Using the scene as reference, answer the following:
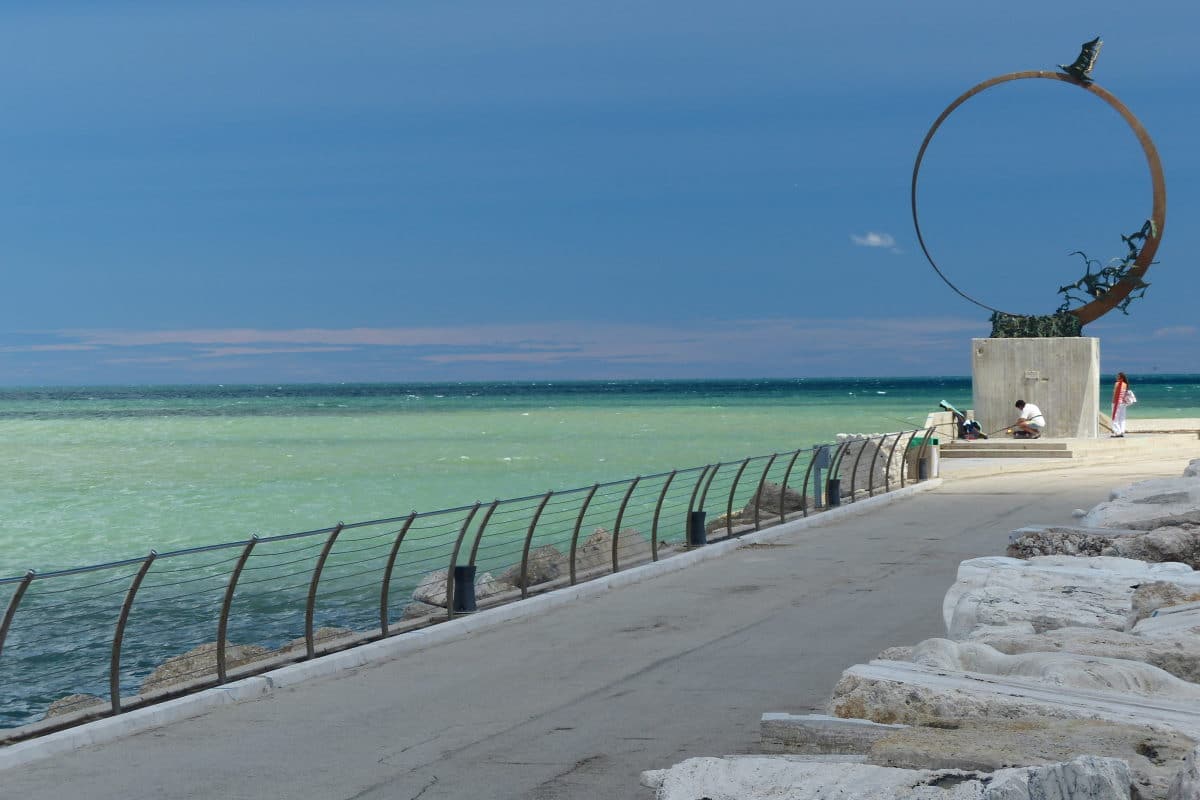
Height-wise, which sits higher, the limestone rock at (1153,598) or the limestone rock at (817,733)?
the limestone rock at (1153,598)

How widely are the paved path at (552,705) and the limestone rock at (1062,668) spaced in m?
0.88

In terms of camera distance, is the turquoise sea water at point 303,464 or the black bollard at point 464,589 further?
the turquoise sea water at point 303,464

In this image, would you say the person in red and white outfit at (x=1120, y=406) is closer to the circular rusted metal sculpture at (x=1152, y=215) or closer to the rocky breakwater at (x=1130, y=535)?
the circular rusted metal sculpture at (x=1152, y=215)

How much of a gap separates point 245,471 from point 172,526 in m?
18.4

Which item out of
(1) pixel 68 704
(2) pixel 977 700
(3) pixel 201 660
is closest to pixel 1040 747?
(2) pixel 977 700

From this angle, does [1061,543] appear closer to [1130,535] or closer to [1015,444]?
[1130,535]

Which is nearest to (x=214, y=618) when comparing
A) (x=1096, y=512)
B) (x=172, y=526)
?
(x=1096, y=512)

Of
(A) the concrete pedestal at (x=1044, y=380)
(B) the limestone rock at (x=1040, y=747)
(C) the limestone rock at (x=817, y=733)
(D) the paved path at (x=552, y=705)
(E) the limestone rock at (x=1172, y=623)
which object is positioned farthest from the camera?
(A) the concrete pedestal at (x=1044, y=380)

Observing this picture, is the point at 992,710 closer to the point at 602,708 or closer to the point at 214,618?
the point at 602,708

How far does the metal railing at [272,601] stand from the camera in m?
10.7

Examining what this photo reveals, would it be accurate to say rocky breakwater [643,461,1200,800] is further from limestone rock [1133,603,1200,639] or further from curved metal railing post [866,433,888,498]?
curved metal railing post [866,433,888,498]

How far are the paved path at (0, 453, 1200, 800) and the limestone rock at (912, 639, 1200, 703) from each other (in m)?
0.88

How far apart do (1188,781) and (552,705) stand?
14.6 ft

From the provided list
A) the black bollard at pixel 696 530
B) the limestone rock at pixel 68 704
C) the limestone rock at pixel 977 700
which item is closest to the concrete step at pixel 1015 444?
the black bollard at pixel 696 530
